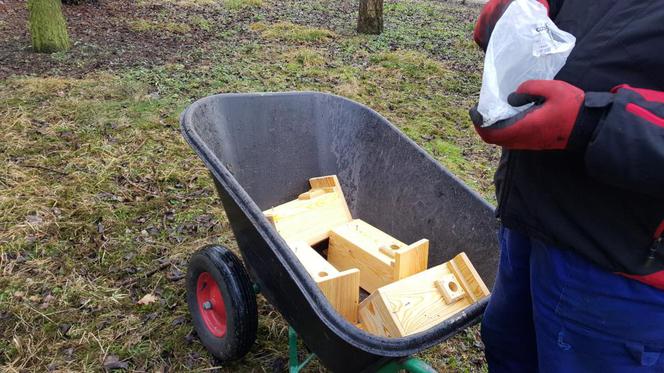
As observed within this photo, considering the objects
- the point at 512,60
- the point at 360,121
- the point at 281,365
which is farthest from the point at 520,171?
the point at 281,365

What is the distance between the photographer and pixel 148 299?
274 cm

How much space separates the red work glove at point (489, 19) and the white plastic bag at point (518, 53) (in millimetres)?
127

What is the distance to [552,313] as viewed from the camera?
133cm

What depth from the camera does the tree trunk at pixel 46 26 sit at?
5.74m

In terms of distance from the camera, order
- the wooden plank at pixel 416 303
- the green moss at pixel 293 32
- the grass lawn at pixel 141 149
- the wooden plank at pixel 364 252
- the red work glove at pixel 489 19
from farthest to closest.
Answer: the green moss at pixel 293 32 < the grass lawn at pixel 141 149 < the wooden plank at pixel 364 252 < the wooden plank at pixel 416 303 < the red work glove at pixel 489 19

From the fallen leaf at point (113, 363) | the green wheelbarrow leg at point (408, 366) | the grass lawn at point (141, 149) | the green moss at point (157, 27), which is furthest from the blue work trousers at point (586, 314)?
the green moss at point (157, 27)

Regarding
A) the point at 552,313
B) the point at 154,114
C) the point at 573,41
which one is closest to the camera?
the point at 573,41

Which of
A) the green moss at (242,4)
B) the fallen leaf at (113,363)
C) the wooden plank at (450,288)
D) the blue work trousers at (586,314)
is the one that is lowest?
the fallen leaf at (113,363)

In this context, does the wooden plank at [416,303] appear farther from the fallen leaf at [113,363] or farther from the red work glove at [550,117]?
the fallen leaf at [113,363]

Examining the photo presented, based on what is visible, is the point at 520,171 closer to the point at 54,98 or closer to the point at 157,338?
the point at 157,338

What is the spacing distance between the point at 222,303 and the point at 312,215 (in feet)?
1.92

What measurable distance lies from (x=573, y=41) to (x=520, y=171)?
35cm

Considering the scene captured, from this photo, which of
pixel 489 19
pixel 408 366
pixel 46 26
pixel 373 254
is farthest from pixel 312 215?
pixel 46 26

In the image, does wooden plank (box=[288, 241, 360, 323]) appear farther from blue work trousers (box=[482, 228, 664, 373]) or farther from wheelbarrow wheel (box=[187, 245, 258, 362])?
blue work trousers (box=[482, 228, 664, 373])
